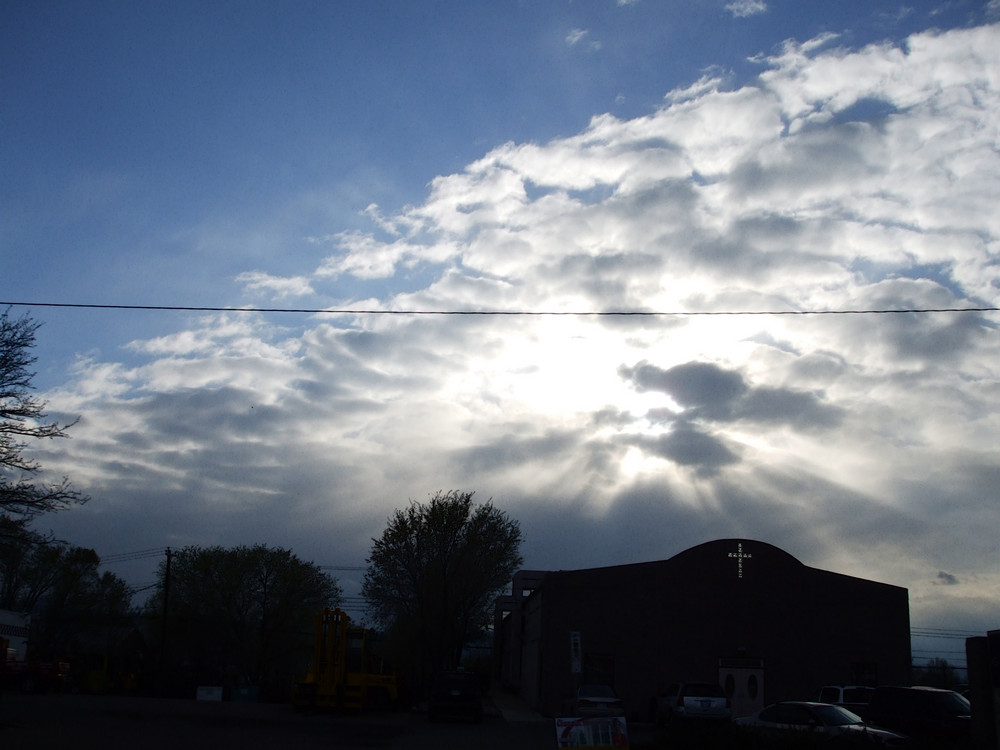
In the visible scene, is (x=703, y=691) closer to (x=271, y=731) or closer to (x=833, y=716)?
(x=833, y=716)

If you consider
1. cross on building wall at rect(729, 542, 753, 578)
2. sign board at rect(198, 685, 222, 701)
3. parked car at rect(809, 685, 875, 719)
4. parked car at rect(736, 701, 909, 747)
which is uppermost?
cross on building wall at rect(729, 542, 753, 578)

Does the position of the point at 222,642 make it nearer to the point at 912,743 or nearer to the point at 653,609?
the point at 653,609

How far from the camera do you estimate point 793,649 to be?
36562mm

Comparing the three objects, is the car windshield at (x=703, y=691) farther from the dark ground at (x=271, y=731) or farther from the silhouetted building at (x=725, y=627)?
the silhouetted building at (x=725, y=627)

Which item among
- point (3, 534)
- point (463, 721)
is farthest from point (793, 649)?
point (3, 534)

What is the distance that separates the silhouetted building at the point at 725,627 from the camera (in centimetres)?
3638

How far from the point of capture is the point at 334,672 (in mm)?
31938

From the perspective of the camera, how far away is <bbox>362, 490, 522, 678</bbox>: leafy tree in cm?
4866

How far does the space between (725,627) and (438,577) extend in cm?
1844

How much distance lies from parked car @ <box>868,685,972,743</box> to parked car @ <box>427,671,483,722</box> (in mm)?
14567

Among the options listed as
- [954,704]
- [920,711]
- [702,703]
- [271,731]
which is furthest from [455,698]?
[954,704]

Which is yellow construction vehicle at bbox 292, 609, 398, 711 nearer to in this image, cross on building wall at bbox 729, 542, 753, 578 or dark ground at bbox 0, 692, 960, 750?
dark ground at bbox 0, 692, 960, 750

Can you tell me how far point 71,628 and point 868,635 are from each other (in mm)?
56228

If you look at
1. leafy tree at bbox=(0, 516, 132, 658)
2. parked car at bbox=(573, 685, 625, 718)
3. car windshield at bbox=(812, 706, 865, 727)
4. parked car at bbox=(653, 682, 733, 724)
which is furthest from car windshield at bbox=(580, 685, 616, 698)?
leafy tree at bbox=(0, 516, 132, 658)
